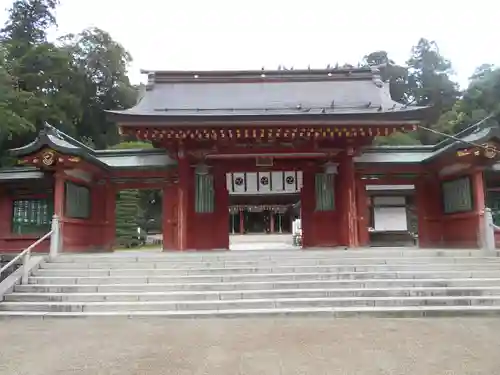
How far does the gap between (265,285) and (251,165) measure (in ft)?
19.4

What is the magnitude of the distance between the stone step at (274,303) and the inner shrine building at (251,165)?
4462mm

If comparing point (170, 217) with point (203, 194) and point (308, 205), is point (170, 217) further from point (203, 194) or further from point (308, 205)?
point (308, 205)

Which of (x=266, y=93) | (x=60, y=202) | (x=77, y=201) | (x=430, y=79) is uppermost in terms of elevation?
(x=430, y=79)

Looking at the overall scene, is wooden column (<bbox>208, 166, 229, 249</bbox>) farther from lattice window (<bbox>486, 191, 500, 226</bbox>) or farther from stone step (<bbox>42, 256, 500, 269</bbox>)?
lattice window (<bbox>486, 191, 500, 226</bbox>)

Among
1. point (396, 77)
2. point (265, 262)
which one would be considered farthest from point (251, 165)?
point (396, 77)

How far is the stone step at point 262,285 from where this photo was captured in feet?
29.4

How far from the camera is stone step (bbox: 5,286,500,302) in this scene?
28.0 feet

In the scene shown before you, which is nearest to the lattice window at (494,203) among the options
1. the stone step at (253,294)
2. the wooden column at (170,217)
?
the stone step at (253,294)

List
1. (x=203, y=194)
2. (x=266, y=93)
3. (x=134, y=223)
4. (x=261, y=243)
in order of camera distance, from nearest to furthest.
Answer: (x=203, y=194)
(x=266, y=93)
(x=261, y=243)
(x=134, y=223)

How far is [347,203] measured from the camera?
43.5ft

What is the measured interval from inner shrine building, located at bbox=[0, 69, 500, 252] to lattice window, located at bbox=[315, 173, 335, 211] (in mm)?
33

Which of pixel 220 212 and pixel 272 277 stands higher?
pixel 220 212

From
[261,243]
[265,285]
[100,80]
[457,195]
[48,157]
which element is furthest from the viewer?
[100,80]

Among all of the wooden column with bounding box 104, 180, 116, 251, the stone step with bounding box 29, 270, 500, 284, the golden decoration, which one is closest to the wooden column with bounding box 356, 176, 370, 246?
the stone step with bounding box 29, 270, 500, 284
